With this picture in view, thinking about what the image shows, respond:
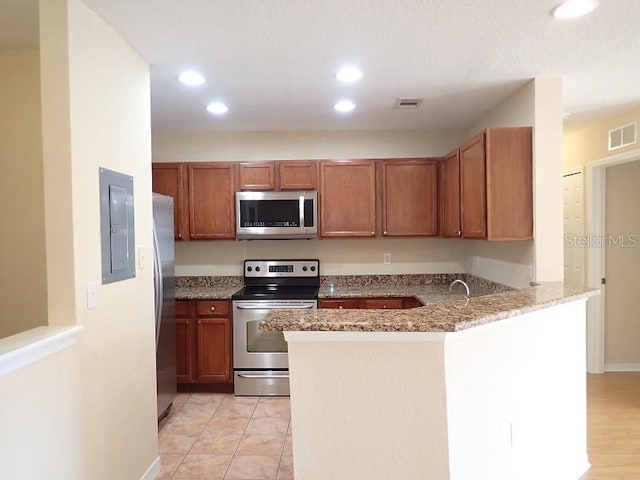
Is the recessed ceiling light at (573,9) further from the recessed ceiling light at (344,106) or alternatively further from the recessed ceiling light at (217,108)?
the recessed ceiling light at (217,108)

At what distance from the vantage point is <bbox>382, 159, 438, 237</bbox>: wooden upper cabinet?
422 centimetres

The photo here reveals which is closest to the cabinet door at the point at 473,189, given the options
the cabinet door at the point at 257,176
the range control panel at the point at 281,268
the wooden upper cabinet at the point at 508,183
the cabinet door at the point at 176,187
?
→ the wooden upper cabinet at the point at 508,183

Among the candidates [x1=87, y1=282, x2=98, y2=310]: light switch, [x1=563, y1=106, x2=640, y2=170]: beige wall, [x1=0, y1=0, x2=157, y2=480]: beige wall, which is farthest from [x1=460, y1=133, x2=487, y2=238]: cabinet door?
[x1=87, y1=282, x2=98, y2=310]: light switch

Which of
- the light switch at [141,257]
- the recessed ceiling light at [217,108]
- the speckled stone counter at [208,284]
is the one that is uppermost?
the recessed ceiling light at [217,108]

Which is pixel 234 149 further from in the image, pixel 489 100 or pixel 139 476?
pixel 139 476

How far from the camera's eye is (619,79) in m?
2.99

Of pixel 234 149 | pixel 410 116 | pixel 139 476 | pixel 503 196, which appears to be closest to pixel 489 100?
pixel 410 116

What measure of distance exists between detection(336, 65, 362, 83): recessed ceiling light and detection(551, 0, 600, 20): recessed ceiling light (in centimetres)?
112

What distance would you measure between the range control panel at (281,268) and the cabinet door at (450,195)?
1.34m

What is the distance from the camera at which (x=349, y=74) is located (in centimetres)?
282

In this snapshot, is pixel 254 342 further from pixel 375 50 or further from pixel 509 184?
pixel 375 50

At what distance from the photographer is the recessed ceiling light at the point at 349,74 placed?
2.73 metres

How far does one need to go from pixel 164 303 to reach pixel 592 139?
4.22m

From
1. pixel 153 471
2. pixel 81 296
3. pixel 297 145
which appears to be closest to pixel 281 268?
pixel 297 145
